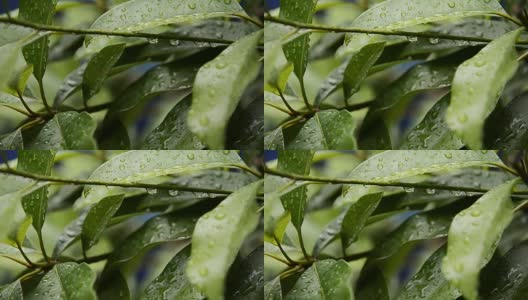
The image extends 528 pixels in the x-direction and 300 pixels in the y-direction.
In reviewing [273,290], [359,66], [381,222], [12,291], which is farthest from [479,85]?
[12,291]

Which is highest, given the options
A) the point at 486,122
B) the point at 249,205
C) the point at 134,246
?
the point at 486,122

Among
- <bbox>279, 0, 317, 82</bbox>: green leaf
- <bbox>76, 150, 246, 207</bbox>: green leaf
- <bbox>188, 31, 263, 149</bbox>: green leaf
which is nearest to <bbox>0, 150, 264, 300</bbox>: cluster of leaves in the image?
<bbox>76, 150, 246, 207</bbox>: green leaf

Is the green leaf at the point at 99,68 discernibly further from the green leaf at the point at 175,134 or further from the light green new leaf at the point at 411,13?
the light green new leaf at the point at 411,13

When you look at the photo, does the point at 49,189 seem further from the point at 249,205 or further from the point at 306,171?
the point at 306,171

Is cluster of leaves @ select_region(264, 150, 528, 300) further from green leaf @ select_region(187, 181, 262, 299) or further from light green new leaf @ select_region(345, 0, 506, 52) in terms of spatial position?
light green new leaf @ select_region(345, 0, 506, 52)

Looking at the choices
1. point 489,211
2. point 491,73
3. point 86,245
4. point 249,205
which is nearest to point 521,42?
point 491,73

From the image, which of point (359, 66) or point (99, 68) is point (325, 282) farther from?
point (99, 68)

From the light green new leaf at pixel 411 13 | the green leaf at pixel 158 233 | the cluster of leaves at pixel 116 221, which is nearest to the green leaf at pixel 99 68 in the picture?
the cluster of leaves at pixel 116 221
